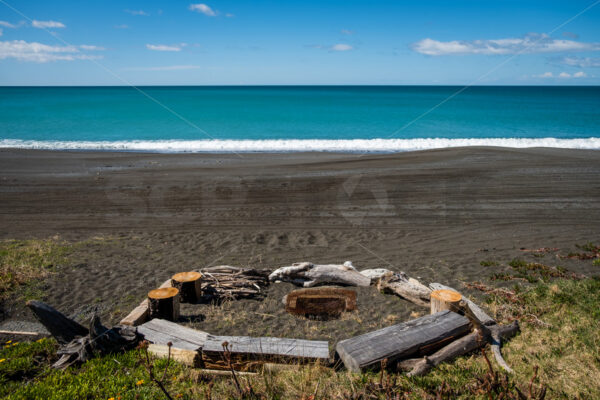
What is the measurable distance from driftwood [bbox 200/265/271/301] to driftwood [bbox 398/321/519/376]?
311cm

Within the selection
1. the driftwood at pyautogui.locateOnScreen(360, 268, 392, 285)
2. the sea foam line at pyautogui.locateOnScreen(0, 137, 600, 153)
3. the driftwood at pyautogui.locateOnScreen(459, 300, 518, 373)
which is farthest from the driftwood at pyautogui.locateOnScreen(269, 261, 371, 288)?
the sea foam line at pyautogui.locateOnScreen(0, 137, 600, 153)

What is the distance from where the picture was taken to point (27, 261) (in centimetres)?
775

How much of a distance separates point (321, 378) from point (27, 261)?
681 centimetres

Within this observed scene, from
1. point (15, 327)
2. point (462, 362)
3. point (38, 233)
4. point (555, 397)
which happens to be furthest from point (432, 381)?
point (38, 233)

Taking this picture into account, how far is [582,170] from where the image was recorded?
670 inches

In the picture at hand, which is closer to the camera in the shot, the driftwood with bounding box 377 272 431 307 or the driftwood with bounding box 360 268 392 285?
the driftwood with bounding box 377 272 431 307

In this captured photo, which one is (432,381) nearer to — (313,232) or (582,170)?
(313,232)

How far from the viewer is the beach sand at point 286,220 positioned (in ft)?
21.7

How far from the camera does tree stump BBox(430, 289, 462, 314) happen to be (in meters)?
5.24

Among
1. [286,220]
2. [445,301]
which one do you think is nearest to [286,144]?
[286,220]

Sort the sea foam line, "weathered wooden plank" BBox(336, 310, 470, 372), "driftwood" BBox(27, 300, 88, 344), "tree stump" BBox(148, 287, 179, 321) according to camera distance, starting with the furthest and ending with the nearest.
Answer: the sea foam line < "tree stump" BBox(148, 287, 179, 321) < "driftwood" BBox(27, 300, 88, 344) < "weathered wooden plank" BBox(336, 310, 470, 372)

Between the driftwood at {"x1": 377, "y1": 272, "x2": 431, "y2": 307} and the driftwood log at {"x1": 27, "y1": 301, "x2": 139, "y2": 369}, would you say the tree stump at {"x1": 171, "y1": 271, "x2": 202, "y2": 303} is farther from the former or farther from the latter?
the driftwood at {"x1": 377, "y1": 272, "x2": 431, "y2": 307}

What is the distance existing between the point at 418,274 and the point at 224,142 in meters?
23.5

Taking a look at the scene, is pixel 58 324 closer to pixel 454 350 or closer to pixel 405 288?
pixel 454 350
